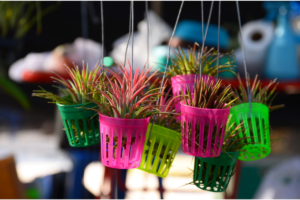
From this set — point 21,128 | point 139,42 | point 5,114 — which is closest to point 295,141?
point 139,42

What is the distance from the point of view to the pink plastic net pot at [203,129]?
45 centimetres

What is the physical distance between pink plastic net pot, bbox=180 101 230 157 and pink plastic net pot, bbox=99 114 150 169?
70 millimetres

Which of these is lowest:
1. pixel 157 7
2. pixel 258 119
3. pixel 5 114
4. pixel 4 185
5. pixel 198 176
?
pixel 5 114

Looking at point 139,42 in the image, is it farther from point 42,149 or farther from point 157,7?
point 42,149

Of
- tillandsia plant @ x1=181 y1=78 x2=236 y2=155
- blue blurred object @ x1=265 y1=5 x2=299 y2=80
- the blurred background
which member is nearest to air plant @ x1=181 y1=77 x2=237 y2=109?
tillandsia plant @ x1=181 y1=78 x2=236 y2=155

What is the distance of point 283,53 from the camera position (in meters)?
1.33

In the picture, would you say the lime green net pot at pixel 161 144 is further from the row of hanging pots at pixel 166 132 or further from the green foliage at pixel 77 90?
the green foliage at pixel 77 90

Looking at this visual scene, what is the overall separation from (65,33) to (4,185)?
2.16 meters

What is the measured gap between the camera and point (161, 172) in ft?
1.72

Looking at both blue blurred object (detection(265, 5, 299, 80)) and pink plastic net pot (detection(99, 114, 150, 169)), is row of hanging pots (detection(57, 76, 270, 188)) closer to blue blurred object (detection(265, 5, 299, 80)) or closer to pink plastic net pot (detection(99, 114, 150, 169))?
pink plastic net pot (detection(99, 114, 150, 169))

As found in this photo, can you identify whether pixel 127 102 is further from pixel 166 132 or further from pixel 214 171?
pixel 214 171

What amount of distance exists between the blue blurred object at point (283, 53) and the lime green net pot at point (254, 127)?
855mm

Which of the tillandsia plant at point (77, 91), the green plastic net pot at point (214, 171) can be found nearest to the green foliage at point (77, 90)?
the tillandsia plant at point (77, 91)

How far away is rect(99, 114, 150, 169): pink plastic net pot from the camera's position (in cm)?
44
